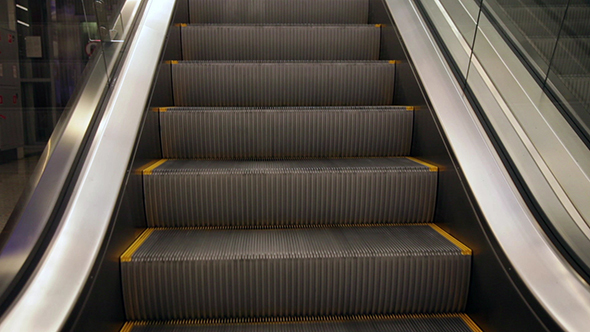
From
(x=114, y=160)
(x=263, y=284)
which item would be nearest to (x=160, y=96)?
(x=114, y=160)

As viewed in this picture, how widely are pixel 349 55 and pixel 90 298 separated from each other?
1899 mm

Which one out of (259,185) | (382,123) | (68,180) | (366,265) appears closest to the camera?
(68,180)

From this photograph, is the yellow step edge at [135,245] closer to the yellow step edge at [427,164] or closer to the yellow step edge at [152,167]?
the yellow step edge at [152,167]

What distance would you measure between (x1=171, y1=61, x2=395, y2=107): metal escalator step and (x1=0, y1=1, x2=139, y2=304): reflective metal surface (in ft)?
1.97

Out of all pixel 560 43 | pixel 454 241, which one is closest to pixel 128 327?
pixel 454 241

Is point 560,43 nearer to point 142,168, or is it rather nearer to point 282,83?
point 282,83

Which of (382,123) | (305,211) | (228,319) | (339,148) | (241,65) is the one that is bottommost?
(228,319)

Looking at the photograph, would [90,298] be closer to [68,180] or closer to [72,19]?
[68,180]

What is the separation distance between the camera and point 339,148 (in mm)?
1790

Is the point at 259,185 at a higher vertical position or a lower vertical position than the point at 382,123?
lower

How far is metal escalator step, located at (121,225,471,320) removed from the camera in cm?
122

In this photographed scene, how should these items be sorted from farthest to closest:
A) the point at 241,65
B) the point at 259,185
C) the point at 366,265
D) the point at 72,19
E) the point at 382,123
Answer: the point at 241,65
the point at 382,123
the point at 259,185
the point at 72,19
the point at 366,265

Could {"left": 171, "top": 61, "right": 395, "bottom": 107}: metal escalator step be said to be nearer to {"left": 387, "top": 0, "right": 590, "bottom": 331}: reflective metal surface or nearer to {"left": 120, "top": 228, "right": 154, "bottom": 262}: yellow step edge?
{"left": 387, "top": 0, "right": 590, "bottom": 331}: reflective metal surface

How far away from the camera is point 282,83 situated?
2018 millimetres
